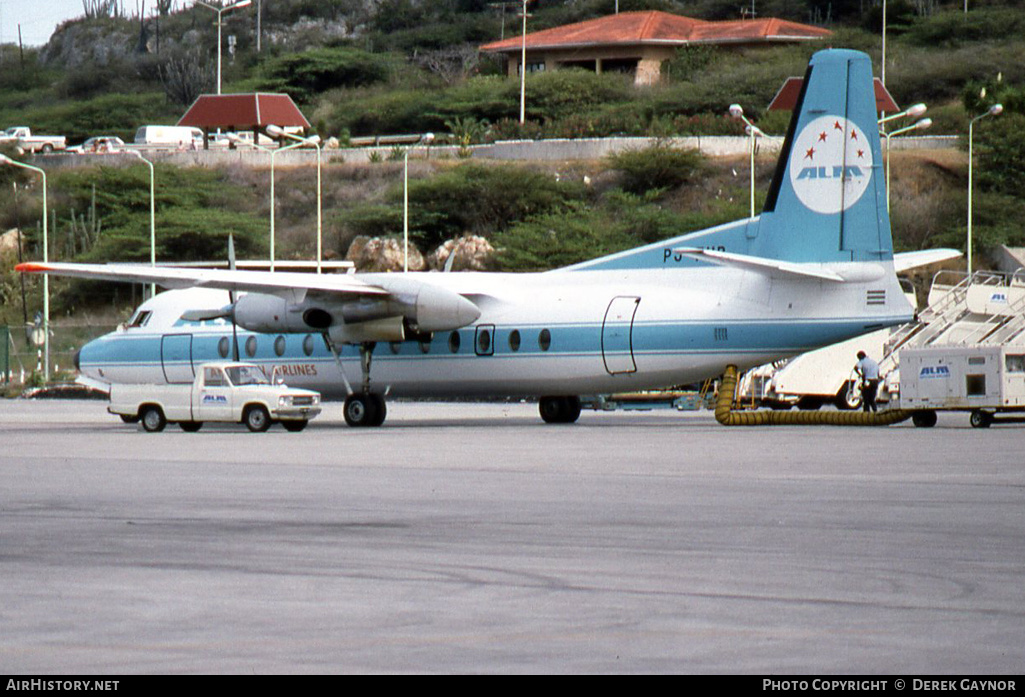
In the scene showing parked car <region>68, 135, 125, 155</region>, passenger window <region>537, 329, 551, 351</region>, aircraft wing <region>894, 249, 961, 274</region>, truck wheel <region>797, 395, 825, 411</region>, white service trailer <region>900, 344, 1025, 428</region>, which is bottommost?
truck wheel <region>797, 395, 825, 411</region>

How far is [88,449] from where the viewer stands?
77.6ft

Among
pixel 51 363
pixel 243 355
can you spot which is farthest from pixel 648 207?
pixel 243 355

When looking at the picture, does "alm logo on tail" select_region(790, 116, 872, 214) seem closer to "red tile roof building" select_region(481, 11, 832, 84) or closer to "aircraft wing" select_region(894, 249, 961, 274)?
"aircraft wing" select_region(894, 249, 961, 274)

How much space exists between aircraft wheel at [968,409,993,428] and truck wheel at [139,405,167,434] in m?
16.3

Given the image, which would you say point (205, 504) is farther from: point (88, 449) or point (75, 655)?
point (88, 449)

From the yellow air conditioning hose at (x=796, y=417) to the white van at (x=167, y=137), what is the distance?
73.7 meters

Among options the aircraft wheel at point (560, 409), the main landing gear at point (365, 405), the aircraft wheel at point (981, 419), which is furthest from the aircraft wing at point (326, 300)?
the aircraft wheel at point (981, 419)

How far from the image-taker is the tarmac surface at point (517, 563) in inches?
295

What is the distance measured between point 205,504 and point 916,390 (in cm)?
1919

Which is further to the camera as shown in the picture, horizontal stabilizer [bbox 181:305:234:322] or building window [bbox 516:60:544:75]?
building window [bbox 516:60:544:75]

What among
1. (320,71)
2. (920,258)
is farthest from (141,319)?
(320,71)

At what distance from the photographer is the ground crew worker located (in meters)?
34.6

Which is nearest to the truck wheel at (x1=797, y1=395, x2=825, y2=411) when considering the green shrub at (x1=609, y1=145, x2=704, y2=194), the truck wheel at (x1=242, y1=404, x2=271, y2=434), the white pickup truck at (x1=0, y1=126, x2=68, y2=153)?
the truck wheel at (x1=242, y1=404, x2=271, y2=434)

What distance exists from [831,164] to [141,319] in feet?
57.1
